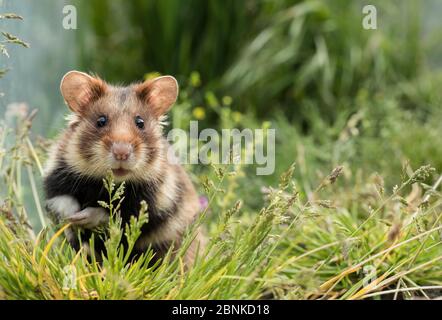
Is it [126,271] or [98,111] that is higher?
[98,111]

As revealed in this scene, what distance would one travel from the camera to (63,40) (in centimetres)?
422

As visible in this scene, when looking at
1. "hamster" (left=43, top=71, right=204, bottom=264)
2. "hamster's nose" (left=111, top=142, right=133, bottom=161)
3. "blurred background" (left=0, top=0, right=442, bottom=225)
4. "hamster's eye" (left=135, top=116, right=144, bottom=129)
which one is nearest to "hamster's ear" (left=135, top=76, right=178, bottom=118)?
"hamster" (left=43, top=71, right=204, bottom=264)

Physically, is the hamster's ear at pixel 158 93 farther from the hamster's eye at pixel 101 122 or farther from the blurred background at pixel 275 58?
the blurred background at pixel 275 58

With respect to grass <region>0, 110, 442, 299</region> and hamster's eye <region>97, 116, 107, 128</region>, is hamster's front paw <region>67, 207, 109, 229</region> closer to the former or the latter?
grass <region>0, 110, 442, 299</region>

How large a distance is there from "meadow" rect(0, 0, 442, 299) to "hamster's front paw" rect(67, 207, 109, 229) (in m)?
0.05

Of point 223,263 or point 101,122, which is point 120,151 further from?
point 223,263

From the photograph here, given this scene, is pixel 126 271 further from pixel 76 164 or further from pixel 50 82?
pixel 50 82

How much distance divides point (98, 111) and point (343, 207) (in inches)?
57.6

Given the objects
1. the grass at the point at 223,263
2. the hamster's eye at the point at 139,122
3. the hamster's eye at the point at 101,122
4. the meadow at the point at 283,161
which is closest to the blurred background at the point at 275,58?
the meadow at the point at 283,161

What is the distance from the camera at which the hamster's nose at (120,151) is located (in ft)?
7.45

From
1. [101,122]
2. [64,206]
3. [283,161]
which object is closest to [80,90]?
[101,122]

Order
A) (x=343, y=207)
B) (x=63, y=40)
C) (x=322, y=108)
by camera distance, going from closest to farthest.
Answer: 1. (x=343, y=207)
2. (x=63, y=40)
3. (x=322, y=108)
